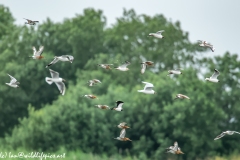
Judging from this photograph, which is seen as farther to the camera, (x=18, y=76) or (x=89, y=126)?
(x=18, y=76)

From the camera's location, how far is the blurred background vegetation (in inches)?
2576

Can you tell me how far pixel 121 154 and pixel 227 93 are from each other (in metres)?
9.05

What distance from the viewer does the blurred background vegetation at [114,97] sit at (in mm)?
65438

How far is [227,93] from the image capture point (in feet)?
231

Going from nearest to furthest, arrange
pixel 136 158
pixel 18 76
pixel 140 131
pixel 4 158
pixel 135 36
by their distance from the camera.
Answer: pixel 4 158, pixel 136 158, pixel 140 131, pixel 18 76, pixel 135 36

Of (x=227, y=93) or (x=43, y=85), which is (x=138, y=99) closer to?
(x=227, y=93)

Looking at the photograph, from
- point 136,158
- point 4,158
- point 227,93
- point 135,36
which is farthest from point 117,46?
point 4,158

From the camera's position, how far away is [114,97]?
6912cm

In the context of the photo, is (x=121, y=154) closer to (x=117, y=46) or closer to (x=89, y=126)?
(x=89, y=126)

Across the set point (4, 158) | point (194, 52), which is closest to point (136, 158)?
point (4, 158)

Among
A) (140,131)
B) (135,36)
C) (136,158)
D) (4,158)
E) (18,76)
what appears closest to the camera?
(4,158)

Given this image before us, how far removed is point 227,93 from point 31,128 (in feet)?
43.4

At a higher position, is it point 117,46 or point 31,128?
point 117,46

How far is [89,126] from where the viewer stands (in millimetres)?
66188
